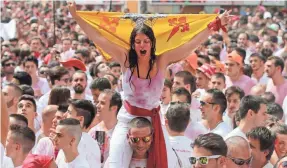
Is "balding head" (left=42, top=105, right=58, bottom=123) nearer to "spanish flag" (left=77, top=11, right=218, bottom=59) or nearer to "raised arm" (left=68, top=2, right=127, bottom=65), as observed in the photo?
"spanish flag" (left=77, top=11, right=218, bottom=59)

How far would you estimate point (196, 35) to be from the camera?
17.4 feet

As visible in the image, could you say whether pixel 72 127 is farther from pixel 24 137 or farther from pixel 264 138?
pixel 264 138

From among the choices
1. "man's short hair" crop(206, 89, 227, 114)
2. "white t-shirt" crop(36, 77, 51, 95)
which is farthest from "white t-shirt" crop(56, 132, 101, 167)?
"white t-shirt" crop(36, 77, 51, 95)

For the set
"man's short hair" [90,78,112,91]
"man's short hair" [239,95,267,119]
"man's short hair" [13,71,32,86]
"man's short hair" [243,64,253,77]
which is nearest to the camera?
"man's short hair" [239,95,267,119]

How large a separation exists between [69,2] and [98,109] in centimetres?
174

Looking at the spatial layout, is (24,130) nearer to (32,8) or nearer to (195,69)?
(195,69)

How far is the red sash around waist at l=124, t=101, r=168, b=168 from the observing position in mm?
4930

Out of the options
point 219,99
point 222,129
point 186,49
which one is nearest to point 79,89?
point 219,99

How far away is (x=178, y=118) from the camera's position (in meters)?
5.90

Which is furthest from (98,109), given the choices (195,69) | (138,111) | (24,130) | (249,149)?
(195,69)

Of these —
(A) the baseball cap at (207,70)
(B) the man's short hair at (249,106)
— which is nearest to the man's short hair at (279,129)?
(B) the man's short hair at (249,106)

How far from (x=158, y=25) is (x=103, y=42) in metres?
0.87

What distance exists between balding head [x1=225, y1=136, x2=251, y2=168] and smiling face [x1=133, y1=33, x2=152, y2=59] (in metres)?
0.86

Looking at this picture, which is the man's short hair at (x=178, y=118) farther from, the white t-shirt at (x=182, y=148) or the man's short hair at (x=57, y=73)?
the man's short hair at (x=57, y=73)
